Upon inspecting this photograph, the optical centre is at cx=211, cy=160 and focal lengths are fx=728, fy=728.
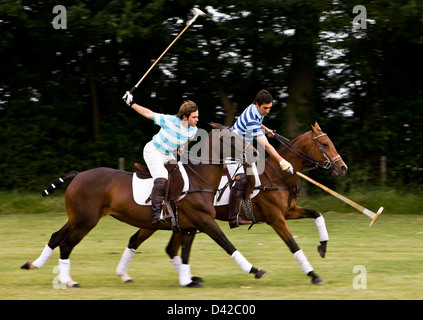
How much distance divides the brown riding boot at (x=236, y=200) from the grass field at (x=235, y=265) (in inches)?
28.5

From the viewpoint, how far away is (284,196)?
981 cm

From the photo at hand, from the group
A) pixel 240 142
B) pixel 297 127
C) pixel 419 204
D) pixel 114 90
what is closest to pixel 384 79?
pixel 297 127

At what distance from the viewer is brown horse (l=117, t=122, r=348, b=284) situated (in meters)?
9.45

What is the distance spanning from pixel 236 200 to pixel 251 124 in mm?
1031

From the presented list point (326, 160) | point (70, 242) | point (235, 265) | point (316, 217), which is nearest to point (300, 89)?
point (326, 160)

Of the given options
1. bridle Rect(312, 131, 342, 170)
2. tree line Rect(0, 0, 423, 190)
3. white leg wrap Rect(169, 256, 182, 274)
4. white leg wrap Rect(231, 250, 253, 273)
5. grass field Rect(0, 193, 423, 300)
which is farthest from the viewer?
tree line Rect(0, 0, 423, 190)

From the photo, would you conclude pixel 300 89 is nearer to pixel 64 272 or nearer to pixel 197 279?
pixel 197 279

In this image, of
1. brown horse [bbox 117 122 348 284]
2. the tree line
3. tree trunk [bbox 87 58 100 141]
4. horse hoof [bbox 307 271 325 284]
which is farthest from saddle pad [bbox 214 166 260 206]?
tree trunk [bbox 87 58 100 141]

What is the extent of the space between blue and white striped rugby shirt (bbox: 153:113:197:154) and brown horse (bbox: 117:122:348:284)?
1.19m

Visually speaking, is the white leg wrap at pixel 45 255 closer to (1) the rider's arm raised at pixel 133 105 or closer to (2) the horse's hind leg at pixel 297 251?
(1) the rider's arm raised at pixel 133 105

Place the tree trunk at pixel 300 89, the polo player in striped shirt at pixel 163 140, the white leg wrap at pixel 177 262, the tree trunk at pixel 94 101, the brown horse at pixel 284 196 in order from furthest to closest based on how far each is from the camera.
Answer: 1. the tree trunk at pixel 94 101
2. the tree trunk at pixel 300 89
3. the brown horse at pixel 284 196
4. the white leg wrap at pixel 177 262
5. the polo player in striped shirt at pixel 163 140

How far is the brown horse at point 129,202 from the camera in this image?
8852 millimetres

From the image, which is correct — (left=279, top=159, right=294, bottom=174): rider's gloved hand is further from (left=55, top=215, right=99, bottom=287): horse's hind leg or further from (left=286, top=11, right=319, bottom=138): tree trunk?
(left=286, top=11, right=319, bottom=138): tree trunk

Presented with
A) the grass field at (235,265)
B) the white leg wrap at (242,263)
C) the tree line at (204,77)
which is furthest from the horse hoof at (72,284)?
the tree line at (204,77)
